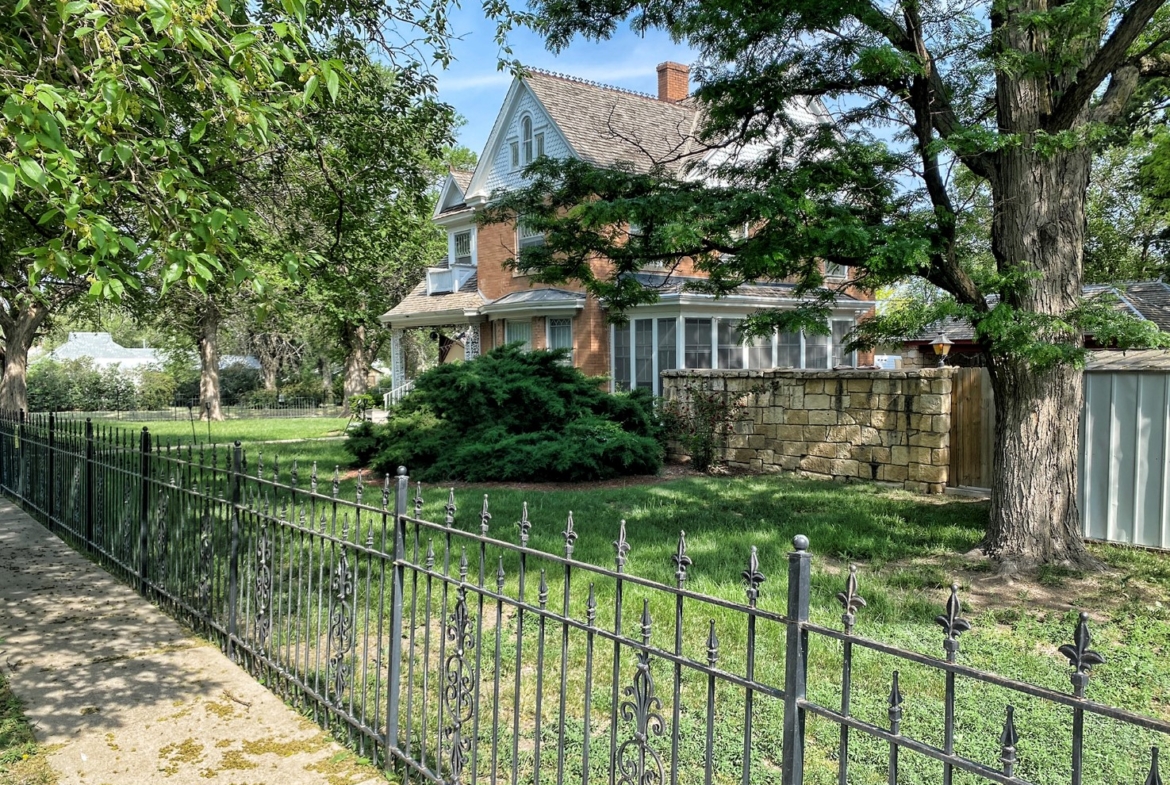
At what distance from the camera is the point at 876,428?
12.1 meters

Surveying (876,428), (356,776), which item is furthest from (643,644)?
(876,428)

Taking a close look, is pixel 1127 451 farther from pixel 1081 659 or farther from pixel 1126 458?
pixel 1081 659

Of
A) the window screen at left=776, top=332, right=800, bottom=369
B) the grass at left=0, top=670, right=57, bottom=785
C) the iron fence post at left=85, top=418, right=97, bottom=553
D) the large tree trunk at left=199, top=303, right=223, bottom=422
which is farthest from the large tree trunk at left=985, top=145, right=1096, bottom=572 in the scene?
the large tree trunk at left=199, top=303, right=223, bottom=422

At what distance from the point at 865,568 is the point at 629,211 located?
13.1ft

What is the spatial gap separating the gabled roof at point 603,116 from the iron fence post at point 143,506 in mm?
15300

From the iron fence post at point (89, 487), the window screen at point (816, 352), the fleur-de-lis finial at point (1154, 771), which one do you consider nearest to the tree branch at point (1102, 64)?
the fleur-de-lis finial at point (1154, 771)

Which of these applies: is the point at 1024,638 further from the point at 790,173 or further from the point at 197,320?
the point at 197,320

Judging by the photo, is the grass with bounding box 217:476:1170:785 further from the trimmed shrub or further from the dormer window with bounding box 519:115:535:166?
the dormer window with bounding box 519:115:535:166

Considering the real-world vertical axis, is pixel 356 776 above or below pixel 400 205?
below

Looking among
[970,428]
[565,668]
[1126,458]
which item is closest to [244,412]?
[970,428]

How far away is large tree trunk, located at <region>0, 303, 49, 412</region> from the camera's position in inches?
764

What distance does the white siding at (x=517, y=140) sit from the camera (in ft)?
70.2

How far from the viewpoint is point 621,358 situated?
20.7 meters

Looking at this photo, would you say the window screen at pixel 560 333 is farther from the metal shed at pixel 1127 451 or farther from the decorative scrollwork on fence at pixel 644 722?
the decorative scrollwork on fence at pixel 644 722
